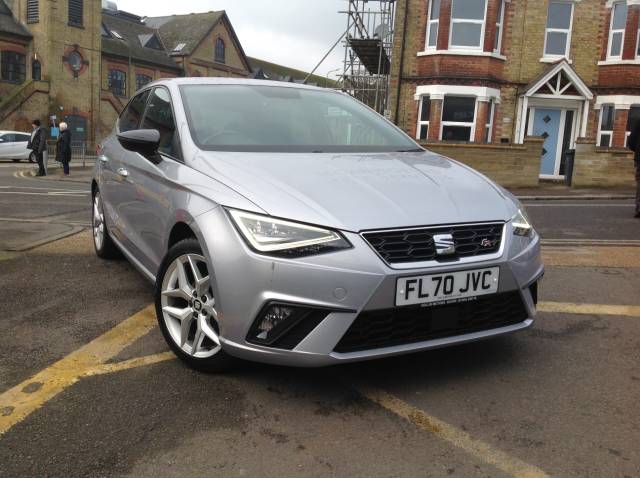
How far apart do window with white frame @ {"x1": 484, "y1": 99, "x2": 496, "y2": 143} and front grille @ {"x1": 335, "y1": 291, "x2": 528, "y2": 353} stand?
1735cm

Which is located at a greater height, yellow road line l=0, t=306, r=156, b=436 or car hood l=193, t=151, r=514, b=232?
car hood l=193, t=151, r=514, b=232

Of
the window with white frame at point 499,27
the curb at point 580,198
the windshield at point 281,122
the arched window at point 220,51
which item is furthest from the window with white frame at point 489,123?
the arched window at point 220,51

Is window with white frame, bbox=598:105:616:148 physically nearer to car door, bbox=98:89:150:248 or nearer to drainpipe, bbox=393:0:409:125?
drainpipe, bbox=393:0:409:125

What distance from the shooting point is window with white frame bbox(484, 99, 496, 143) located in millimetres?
19484

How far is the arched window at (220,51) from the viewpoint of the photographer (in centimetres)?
5816

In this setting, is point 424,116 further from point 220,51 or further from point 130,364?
point 220,51

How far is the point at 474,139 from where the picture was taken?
19.2m

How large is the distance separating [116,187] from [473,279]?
10.1 feet

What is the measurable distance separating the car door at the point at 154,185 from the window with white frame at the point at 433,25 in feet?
53.5

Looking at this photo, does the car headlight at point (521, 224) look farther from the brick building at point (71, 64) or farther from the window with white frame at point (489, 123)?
the brick building at point (71, 64)

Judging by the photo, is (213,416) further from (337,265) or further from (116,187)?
(116,187)

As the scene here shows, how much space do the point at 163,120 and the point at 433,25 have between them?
1697 centimetres

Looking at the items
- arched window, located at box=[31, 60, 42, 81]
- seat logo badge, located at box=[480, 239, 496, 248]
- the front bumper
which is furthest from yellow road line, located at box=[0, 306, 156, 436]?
arched window, located at box=[31, 60, 42, 81]

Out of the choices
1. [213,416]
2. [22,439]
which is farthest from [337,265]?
[22,439]
